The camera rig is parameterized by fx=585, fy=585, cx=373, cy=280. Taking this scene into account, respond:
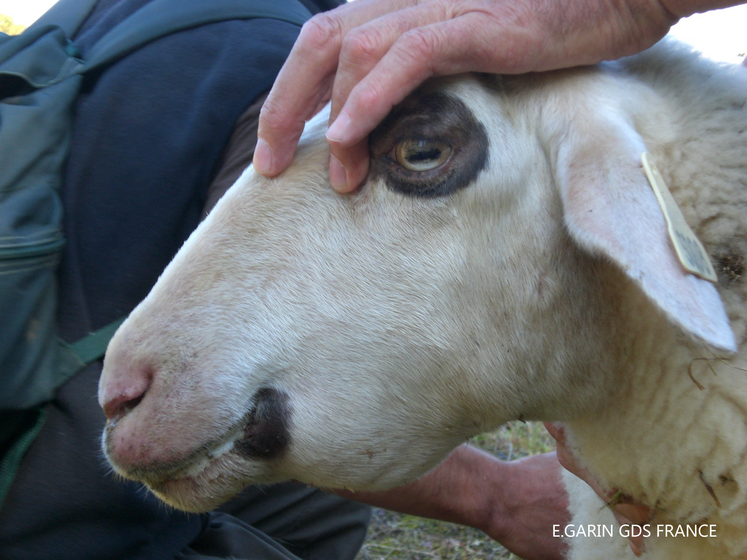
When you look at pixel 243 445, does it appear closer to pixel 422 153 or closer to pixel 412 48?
pixel 422 153

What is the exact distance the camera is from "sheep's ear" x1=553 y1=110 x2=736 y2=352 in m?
1.25

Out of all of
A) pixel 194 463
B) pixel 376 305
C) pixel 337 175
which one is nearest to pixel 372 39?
pixel 337 175

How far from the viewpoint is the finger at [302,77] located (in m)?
1.64

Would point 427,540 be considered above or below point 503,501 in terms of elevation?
below

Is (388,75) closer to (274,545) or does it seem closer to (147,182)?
Answer: (147,182)

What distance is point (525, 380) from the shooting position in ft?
5.67

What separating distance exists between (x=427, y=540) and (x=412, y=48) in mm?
3243

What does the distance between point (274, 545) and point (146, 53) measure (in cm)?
221

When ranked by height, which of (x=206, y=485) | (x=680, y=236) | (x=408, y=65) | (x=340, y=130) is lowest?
(x=206, y=485)

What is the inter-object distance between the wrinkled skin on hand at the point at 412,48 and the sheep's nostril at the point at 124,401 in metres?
0.70

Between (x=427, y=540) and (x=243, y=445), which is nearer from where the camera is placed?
(x=243, y=445)

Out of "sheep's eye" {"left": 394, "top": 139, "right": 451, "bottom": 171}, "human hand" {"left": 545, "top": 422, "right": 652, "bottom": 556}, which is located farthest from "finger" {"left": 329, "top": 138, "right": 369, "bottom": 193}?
"human hand" {"left": 545, "top": 422, "right": 652, "bottom": 556}

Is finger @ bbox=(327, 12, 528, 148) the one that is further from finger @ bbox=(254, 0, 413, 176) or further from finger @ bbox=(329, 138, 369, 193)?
finger @ bbox=(254, 0, 413, 176)

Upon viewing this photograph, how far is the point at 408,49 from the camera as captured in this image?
146 centimetres
